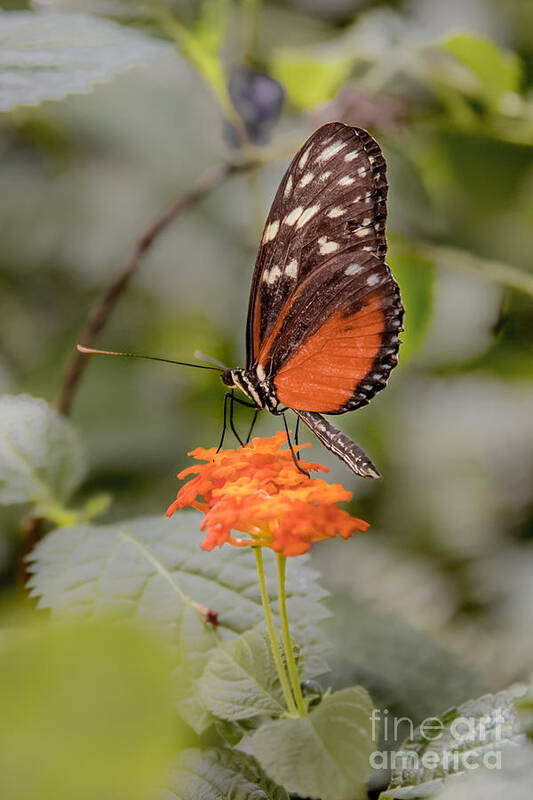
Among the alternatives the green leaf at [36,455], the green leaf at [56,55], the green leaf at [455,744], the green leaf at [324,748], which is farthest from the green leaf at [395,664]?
the green leaf at [56,55]

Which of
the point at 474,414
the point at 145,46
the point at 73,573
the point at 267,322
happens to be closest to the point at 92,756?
the point at 73,573

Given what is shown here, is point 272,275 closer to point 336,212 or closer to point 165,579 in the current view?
point 336,212

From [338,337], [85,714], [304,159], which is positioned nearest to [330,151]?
[304,159]

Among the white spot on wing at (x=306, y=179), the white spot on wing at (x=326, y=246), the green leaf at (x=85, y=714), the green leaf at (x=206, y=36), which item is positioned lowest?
the green leaf at (x=85, y=714)

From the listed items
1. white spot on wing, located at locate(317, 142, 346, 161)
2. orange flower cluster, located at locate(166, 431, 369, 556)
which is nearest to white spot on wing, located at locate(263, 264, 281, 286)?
white spot on wing, located at locate(317, 142, 346, 161)

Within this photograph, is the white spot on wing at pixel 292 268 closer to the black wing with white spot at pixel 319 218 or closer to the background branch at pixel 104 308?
the black wing with white spot at pixel 319 218

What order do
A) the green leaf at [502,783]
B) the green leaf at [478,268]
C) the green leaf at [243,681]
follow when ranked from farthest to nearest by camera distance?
the green leaf at [478,268] → the green leaf at [243,681] → the green leaf at [502,783]
